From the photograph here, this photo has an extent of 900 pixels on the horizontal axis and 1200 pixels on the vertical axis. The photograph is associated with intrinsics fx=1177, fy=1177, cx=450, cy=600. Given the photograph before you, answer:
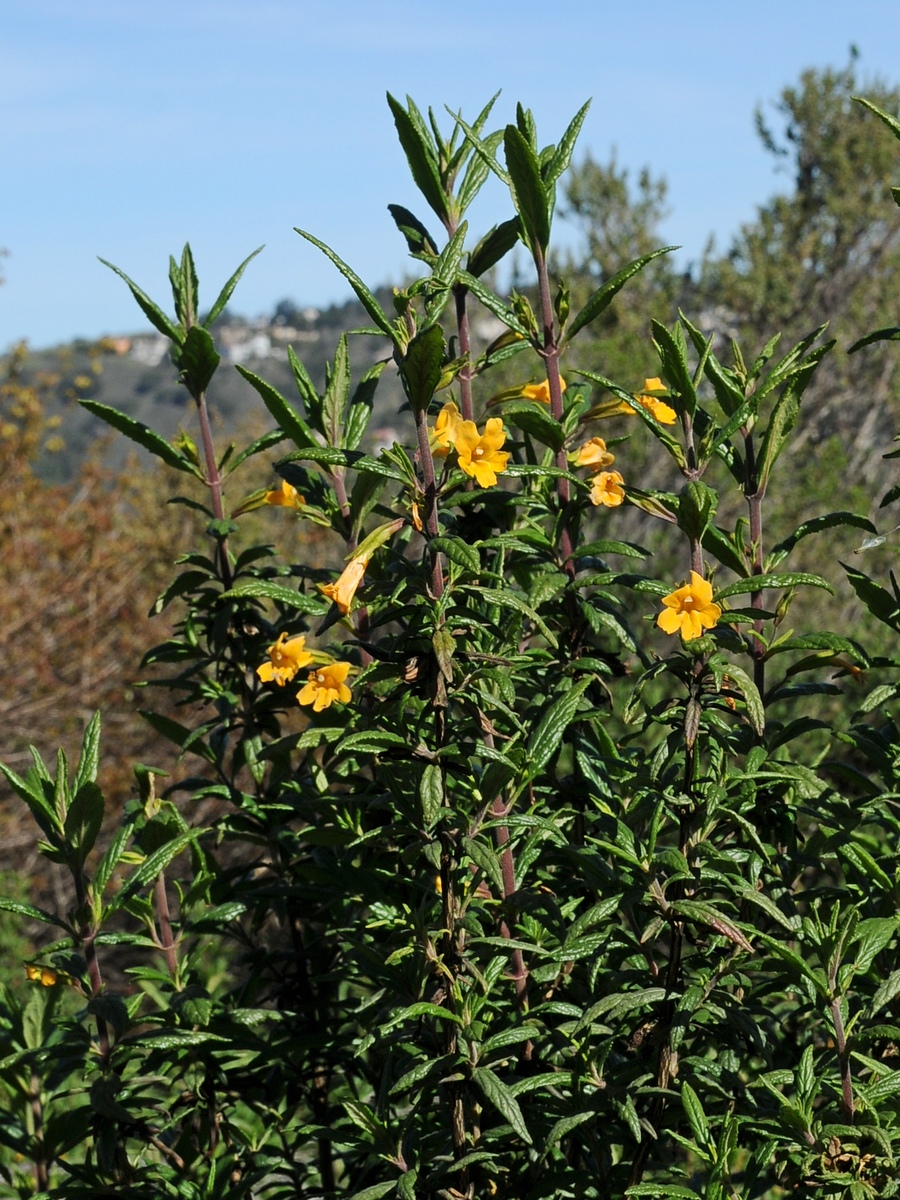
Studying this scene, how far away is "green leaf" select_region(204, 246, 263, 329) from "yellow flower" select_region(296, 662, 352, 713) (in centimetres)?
80

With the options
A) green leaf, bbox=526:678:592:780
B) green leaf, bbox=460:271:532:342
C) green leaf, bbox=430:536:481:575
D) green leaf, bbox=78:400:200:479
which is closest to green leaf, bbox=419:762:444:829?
green leaf, bbox=526:678:592:780

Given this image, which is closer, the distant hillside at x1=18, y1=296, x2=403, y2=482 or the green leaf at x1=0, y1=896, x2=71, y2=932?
the green leaf at x1=0, y1=896, x2=71, y2=932

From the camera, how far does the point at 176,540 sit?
1213 centimetres

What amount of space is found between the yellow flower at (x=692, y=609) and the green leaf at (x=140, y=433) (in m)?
1.01

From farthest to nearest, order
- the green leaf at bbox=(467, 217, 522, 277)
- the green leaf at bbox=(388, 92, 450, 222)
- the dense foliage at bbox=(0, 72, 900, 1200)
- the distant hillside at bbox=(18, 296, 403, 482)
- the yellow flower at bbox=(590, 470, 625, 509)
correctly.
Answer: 1. the distant hillside at bbox=(18, 296, 403, 482)
2. the green leaf at bbox=(467, 217, 522, 277)
3. the green leaf at bbox=(388, 92, 450, 222)
4. the yellow flower at bbox=(590, 470, 625, 509)
5. the dense foliage at bbox=(0, 72, 900, 1200)

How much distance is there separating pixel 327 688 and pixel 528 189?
78cm

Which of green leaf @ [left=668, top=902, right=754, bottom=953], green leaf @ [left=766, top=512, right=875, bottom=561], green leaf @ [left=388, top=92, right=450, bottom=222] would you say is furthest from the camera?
green leaf @ [left=388, top=92, right=450, bottom=222]

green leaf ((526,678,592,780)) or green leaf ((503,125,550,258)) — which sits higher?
green leaf ((503,125,550,258))

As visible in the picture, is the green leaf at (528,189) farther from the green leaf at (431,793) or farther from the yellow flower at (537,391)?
the green leaf at (431,793)

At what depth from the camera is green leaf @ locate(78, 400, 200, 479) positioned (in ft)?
6.76

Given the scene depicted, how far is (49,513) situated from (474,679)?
31.3 feet

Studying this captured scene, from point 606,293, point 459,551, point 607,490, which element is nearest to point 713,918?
point 459,551

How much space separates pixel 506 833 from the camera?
1698mm

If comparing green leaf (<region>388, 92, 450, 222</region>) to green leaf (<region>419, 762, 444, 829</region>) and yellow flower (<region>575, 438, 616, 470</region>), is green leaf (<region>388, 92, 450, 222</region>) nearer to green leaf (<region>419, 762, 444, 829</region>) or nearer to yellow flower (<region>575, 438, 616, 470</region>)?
yellow flower (<region>575, 438, 616, 470</region>)
